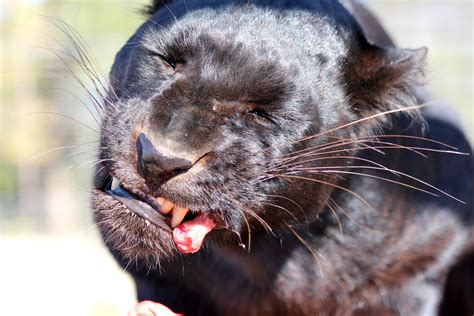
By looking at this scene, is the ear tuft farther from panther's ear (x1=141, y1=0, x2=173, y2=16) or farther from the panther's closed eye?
the panther's closed eye

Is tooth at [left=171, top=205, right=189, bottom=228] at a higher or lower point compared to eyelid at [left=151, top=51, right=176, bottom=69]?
lower

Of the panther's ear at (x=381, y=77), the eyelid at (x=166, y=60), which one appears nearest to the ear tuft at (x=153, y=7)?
the eyelid at (x=166, y=60)

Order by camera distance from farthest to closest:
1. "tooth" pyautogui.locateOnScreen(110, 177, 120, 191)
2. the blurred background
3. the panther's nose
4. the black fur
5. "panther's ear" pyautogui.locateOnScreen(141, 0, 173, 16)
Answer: the blurred background
"panther's ear" pyautogui.locateOnScreen(141, 0, 173, 16)
"tooth" pyautogui.locateOnScreen(110, 177, 120, 191)
the black fur
the panther's nose

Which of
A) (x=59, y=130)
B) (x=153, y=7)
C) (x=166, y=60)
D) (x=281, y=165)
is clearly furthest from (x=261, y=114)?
(x=59, y=130)

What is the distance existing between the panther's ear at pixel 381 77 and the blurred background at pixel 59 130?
2.77m

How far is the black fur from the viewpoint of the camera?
2.50m

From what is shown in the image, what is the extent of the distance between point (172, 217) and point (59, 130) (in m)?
10.3

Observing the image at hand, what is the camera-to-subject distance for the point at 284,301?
350 cm

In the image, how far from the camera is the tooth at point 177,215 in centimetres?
256

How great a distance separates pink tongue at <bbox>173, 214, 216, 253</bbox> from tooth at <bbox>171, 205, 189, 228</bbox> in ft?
0.05

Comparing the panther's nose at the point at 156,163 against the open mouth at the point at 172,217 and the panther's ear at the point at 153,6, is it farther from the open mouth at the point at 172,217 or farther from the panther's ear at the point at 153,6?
the panther's ear at the point at 153,6

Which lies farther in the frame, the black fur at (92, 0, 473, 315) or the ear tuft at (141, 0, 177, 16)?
the ear tuft at (141, 0, 177, 16)

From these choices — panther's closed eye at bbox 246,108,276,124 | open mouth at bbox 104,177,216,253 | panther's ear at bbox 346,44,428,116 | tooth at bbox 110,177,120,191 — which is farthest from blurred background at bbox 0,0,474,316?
panther's closed eye at bbox 246,108,276,124

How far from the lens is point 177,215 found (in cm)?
258
